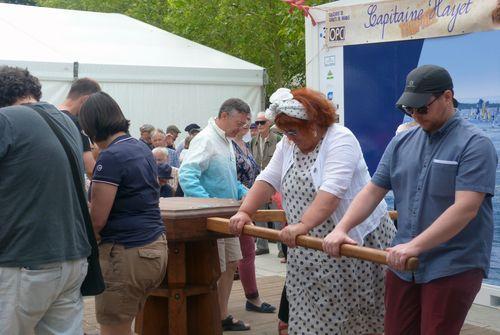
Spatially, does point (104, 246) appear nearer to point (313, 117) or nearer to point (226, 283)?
point (313, 117)

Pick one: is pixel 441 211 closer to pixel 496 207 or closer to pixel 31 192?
pixel 31 192

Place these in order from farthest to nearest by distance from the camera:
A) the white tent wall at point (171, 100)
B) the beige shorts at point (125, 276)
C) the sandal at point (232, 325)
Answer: the white tent wall at point (171, 100) < the sandal at point (232, 325) < the beige shorts at point (125, 276)

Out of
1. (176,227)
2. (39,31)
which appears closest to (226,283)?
(176,227)

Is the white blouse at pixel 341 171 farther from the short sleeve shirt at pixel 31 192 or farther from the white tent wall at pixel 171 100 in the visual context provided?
the white tent wall at pixel 171 100

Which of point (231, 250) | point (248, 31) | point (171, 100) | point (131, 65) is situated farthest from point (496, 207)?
point (248, 31)

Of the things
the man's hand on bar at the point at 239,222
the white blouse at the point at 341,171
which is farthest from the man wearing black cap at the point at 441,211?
the man's hand on bar at the point at 239,222

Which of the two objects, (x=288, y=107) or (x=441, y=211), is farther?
(x=288, y=107)

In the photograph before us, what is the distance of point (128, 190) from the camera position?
4164 mm

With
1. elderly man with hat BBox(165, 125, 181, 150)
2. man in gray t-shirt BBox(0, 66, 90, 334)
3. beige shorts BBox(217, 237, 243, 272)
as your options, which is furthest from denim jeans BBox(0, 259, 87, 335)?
elderly man with hat BBox(165, 125, 181, 150)

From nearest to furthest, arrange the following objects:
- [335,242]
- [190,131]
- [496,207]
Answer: [335,242] < [496,207] < [190,131]

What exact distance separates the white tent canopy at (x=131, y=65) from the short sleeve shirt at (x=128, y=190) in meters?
7.18

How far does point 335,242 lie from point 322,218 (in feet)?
1.17

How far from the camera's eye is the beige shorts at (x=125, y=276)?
4191mm

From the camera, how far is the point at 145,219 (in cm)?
425
